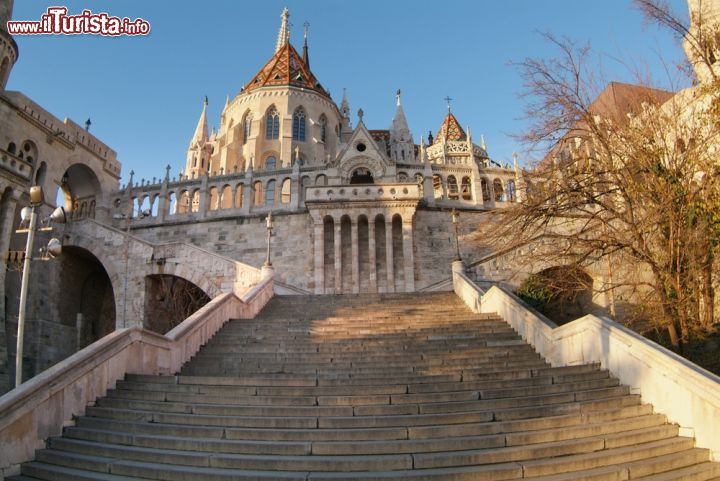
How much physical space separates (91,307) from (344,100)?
34282 millimetres

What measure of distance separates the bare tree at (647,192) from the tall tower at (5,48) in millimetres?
28187

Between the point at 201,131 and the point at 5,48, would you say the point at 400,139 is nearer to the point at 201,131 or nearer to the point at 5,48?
the point at 201,131

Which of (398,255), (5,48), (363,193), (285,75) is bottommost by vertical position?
(398,255)

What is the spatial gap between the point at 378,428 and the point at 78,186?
3306cm

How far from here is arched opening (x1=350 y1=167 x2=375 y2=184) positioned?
2947cm

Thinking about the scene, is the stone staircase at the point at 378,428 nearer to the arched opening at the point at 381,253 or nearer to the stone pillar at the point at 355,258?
the stone pillar at the point at 355,258

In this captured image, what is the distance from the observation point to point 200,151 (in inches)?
1900

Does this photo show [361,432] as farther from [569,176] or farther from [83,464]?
[569,176]

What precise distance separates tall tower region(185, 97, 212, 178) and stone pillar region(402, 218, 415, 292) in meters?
26.5

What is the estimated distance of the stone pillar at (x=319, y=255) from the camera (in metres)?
24.0

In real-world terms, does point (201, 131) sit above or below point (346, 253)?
above

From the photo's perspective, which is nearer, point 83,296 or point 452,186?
point 83,296

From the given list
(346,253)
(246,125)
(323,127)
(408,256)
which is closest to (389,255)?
(408,256)

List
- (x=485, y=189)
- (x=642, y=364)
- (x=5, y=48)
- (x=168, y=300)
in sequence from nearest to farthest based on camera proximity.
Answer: (x=642, y=364)
(x=168, y=300)
(x=5, y=48)
(x=485, y=189)
